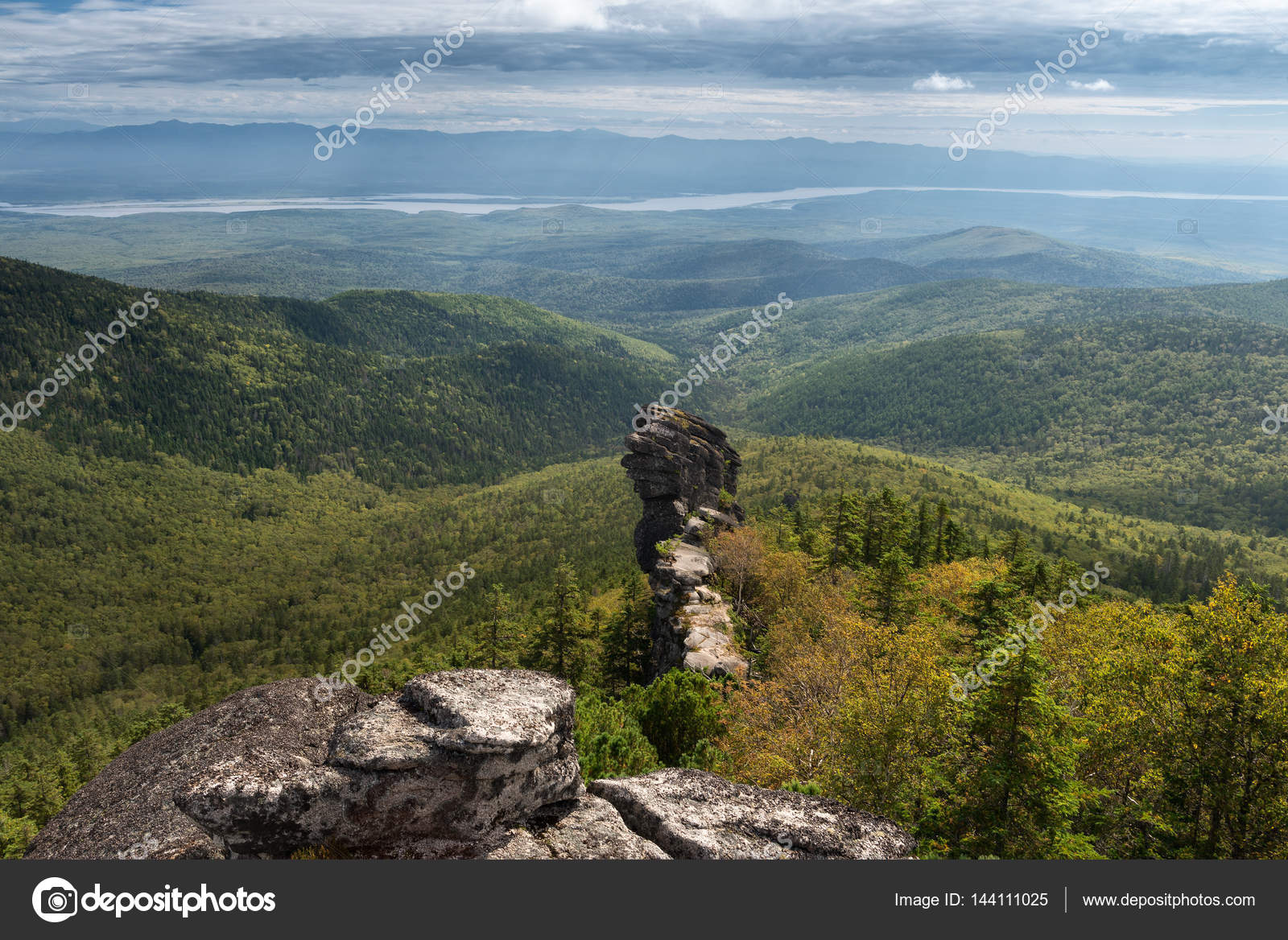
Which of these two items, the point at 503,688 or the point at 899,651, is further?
the point at 899,651

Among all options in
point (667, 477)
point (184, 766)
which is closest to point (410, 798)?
point (184, 766)

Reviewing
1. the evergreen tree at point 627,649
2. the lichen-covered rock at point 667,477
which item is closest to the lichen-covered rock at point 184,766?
the evergreen tree at point 627,649

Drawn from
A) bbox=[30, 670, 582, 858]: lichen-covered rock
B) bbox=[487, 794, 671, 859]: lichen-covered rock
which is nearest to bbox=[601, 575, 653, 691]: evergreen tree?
bbox=[487, 794, 671, 859]: lichen-covered rock

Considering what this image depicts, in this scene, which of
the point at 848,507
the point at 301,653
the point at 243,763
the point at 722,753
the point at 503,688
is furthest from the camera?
the point at 301,653

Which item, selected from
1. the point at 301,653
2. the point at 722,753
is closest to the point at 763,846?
the point at 722,753

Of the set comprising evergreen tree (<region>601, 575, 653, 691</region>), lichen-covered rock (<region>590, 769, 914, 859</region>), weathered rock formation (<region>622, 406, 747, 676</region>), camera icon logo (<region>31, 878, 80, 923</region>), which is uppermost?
camera icon logo (<region>31, 878, 80, 923</region>)

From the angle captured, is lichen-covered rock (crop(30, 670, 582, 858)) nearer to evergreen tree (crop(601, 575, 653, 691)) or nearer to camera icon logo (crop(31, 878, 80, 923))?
camera icon logo (crop(31, 878, 80, 923))

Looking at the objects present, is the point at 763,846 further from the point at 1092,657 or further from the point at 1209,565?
the point at 1209,565
